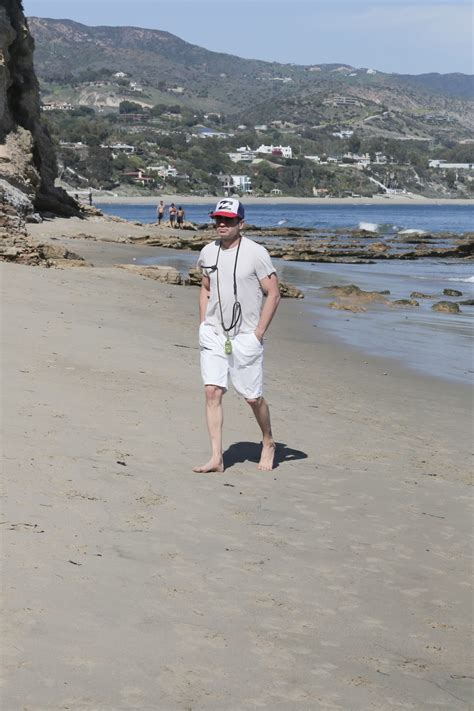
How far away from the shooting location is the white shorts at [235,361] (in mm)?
6168

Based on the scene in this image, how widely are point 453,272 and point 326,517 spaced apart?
87.7ft

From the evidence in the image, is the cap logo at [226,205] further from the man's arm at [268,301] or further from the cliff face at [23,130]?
the cliff face at [23,130]

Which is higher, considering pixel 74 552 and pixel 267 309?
pixel 267 309

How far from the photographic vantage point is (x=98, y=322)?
38.4ft

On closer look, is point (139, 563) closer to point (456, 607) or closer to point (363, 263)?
point (456, 607)

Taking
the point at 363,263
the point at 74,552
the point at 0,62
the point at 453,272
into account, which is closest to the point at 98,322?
the point at 74,552

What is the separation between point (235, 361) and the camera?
20.3 ft

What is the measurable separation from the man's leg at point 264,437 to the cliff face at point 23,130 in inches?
1068

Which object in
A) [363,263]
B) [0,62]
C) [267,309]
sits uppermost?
[0,62]

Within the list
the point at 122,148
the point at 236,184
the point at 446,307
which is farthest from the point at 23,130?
the point at 122,148

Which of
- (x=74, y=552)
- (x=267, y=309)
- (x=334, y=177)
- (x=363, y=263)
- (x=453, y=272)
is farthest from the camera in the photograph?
(x=334, y=177)

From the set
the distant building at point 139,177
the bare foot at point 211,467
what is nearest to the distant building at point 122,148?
the distant building at point 139,177

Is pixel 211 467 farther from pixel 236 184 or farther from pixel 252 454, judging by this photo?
pixel 236 184

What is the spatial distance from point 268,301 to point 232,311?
0.71 feet
